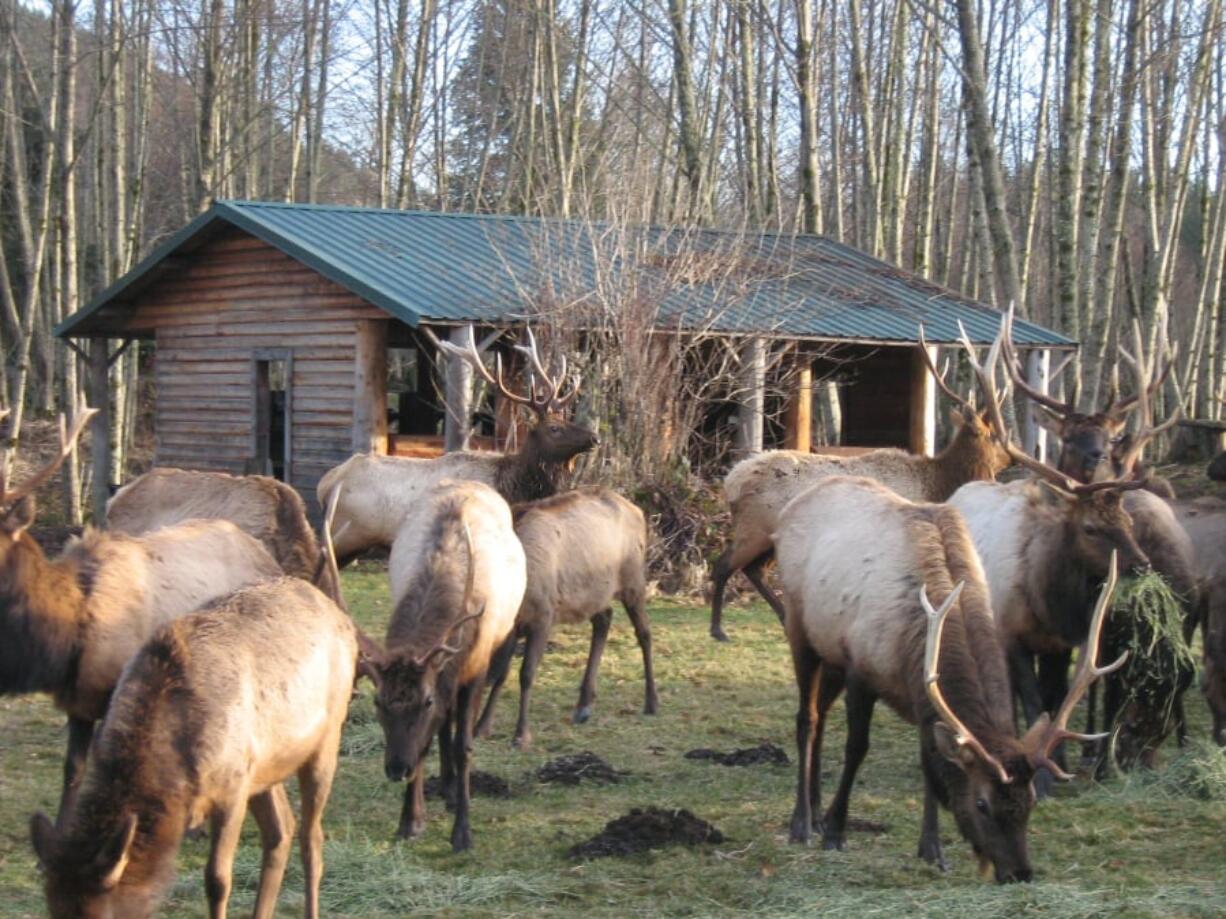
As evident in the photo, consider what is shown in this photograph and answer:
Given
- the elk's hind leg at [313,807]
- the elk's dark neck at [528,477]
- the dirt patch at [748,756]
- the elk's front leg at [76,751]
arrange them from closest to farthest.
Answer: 1. the elk's hind leg at [313,807]
2. the elk's front leg at [76,751]
3. the dirt patch at [748,756]
4. the elk's dark neck at [528,477]

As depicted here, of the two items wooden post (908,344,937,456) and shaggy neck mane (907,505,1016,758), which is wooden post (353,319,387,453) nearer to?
wooden post (908,344,937,456)

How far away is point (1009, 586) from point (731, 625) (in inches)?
217

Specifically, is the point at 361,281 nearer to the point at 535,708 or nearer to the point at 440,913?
the point at 535,708

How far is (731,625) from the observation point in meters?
14.2

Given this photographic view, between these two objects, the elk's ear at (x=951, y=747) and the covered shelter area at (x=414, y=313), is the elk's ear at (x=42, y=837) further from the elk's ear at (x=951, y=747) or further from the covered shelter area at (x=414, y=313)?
the covered shelter area at (x=414, y=313)

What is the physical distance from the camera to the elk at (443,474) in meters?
13.4

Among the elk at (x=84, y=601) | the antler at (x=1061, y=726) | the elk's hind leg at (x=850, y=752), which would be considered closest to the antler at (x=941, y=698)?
the antler at (x=1061, y=726)

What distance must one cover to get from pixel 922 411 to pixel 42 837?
16.8 metres

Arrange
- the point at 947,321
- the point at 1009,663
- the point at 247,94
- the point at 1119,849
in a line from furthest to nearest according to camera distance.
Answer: the point at 247,94 < the point at 947,321 < the point at 1009,663 < the point at 1119,849


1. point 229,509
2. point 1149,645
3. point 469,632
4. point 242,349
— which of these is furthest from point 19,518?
point 242,349

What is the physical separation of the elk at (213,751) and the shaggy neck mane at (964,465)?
309 inches

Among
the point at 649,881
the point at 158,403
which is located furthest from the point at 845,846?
the point at 158,403

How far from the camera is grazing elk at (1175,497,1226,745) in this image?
9250 mm

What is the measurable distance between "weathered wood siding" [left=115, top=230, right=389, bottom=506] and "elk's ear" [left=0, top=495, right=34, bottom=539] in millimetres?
10022
